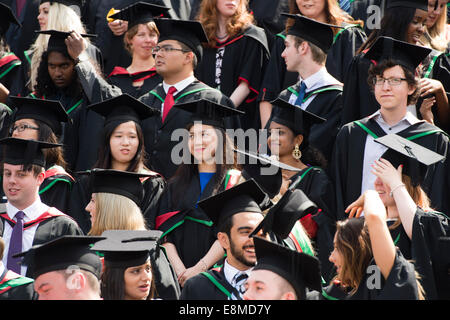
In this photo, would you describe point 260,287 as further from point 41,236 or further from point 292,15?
point 292,15

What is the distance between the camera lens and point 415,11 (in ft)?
22.6

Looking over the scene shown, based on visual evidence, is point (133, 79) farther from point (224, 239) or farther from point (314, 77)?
point (224, 239)

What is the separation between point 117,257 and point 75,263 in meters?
0.57

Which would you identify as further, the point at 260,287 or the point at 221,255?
the point at 221,255

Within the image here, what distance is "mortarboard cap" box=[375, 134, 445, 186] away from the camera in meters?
5.63

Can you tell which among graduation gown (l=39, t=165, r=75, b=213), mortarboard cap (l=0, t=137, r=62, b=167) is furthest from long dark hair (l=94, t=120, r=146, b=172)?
mortarboard cap (l=0, t=137, r=62, b=167)

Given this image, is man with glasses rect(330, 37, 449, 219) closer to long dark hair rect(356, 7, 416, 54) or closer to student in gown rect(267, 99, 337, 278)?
student in gown rect(267, 99, 337, 278)

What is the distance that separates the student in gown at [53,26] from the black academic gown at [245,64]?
3.51 ft

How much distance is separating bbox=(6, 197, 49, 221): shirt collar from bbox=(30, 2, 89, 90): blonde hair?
77.0 inches

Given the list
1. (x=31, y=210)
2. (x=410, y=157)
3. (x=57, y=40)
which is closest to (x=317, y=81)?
(x=410, y=157)

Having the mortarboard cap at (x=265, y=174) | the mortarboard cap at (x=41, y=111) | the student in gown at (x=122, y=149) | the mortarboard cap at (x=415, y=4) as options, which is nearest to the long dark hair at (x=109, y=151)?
the student in gown at (x=122, y=149)

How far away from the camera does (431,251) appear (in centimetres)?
542
